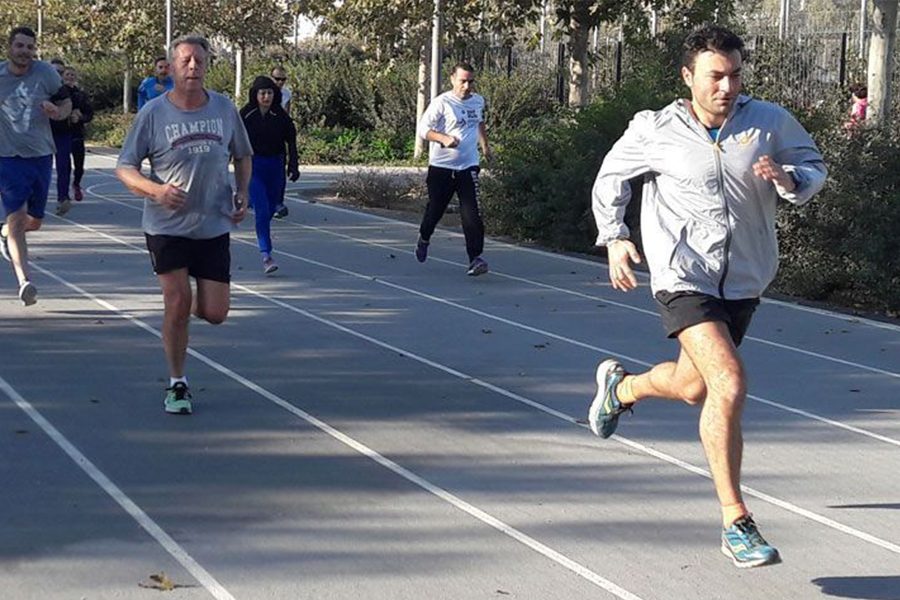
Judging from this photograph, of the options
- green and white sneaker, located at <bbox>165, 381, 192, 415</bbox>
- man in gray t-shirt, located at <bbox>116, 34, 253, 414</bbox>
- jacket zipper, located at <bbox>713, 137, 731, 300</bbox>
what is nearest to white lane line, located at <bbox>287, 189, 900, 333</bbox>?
man in gray t-shirt, located at <bbox>116, 34, 253, 414</bbox>

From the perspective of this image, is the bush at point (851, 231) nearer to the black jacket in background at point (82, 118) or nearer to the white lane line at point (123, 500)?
the black jacket in background at point (82, 118)

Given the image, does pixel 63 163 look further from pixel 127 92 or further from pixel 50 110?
pixel 127 92

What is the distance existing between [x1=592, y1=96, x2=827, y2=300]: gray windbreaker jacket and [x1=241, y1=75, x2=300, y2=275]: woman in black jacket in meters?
8.46

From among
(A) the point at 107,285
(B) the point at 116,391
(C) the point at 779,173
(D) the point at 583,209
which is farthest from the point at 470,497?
(D) the point at 583,209

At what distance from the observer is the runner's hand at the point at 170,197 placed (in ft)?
27.5

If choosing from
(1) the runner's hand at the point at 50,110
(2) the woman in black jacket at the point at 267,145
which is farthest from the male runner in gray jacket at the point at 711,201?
(2) the woman in black jacket at the point at 267,145

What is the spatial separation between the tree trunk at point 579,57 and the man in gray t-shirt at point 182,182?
638 inches

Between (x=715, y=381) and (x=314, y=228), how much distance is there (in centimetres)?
1319

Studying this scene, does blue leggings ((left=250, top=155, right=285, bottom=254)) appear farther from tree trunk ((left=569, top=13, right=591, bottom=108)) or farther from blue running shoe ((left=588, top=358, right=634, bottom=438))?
tree trunk ((left=569, top=13, right=591, bottom=108))

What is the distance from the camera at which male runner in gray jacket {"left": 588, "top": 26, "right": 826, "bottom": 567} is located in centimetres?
617

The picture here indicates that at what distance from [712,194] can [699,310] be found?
1.48ft

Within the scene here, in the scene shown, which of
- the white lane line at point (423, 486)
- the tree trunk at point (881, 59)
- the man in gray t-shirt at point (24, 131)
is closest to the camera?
the white lane line at point (423, 486)

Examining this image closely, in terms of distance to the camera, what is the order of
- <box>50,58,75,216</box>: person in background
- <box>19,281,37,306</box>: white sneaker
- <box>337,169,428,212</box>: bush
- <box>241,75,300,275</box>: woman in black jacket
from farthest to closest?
<box>337,169,428,212</box>: bush
<box>50,58,75,216</box>: person in background
<box>241,75,300,275</box>: woman in black jacket
<box>19,281,37,306</box>: white sneaker

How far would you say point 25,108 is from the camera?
11320mm
